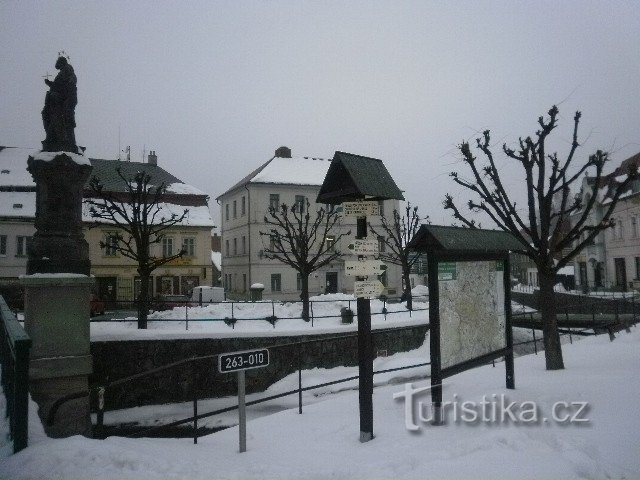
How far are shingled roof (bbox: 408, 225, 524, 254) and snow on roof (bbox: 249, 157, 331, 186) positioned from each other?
34.5m

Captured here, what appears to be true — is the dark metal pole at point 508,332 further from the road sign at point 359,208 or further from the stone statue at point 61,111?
the stone statue at point 61,111

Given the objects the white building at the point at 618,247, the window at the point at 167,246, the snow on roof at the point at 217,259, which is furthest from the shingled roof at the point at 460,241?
the snow on roof at the point at 217,259

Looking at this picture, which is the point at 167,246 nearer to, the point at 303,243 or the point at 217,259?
the point at 303,243

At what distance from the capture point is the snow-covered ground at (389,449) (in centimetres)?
412

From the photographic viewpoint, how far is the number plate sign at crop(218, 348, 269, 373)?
5004 mm

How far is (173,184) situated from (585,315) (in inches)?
1276

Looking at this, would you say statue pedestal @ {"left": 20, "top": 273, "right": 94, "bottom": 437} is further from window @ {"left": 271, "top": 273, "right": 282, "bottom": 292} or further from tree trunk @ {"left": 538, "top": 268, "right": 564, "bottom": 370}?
window @ {"left": 271, "top": 273, "right": 282, "bottom": 292}

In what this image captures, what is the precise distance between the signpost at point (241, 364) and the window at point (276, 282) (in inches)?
1380

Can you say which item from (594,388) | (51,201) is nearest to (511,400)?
(594,388)

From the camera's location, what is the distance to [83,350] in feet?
18.9

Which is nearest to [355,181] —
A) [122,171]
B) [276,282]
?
[276,282]

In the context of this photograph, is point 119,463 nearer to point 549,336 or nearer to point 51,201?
point 51,201

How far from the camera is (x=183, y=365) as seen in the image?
16375 mm

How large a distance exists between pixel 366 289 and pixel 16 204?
119ft
